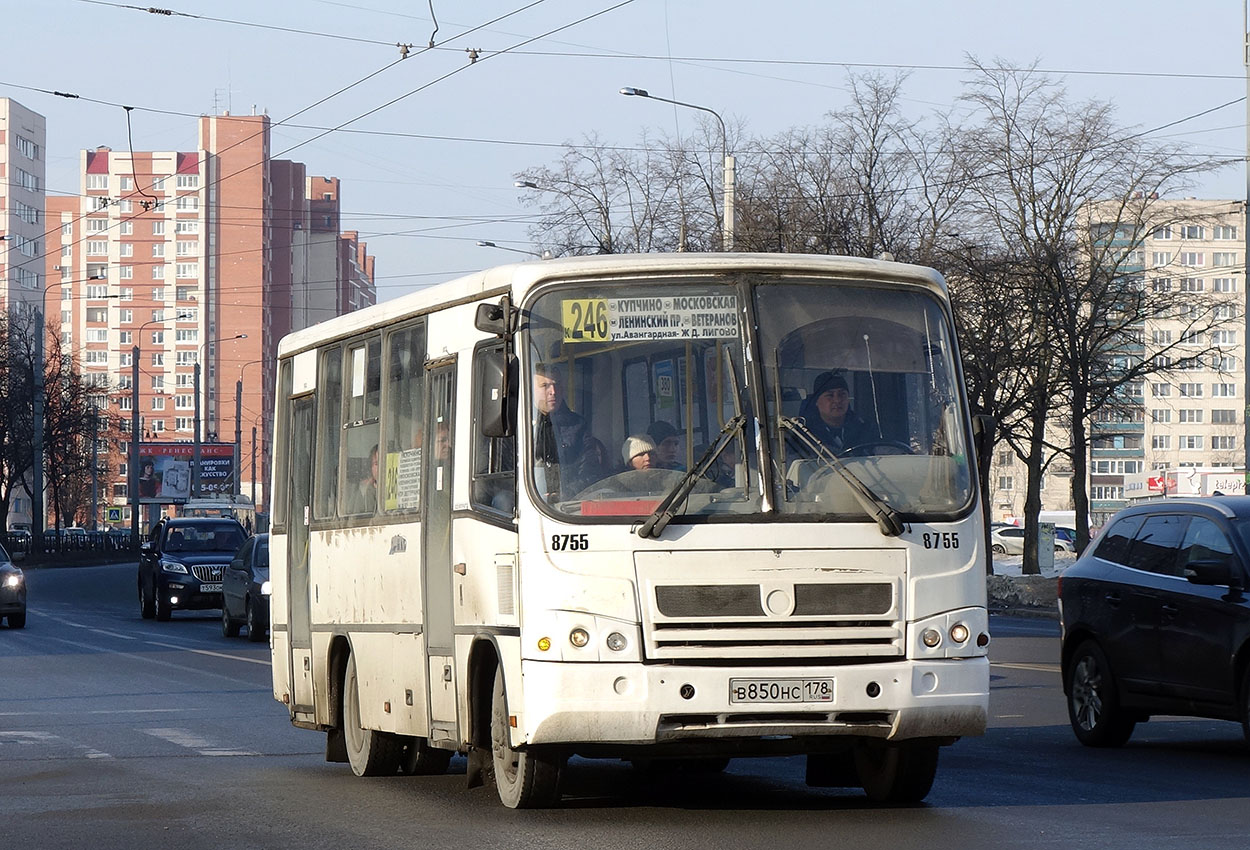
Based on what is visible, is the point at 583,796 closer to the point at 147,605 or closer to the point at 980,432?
the point at 980,432

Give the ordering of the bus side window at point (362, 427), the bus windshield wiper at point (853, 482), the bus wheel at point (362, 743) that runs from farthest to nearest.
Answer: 1. the bus wheel at point (362, 743)
2. the bus side window at point (362, 427)
3. the bus windshield wiper at point (853, 482)

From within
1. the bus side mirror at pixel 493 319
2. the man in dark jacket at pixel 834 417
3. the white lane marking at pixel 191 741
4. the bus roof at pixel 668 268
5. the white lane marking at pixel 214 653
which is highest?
the bus roof at pixel 668 268

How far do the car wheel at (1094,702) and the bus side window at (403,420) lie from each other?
200 inches

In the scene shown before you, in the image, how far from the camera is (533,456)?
32.4ft

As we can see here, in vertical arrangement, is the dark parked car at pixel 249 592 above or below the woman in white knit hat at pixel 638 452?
below

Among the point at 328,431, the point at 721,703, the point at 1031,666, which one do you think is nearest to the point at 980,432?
the point at 721,703

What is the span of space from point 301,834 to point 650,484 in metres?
2.24

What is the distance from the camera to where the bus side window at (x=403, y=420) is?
37.6 ft

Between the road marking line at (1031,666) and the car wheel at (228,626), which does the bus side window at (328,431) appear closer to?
the road marking line at (1031,666)

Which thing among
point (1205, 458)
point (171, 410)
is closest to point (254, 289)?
point (171, 410)

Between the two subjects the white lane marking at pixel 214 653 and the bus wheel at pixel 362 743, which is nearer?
the bus wheel at pixel 362 743

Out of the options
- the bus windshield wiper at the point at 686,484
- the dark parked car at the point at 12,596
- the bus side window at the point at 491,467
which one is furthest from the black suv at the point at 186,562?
the bus windshield wiper at the point at 686,484

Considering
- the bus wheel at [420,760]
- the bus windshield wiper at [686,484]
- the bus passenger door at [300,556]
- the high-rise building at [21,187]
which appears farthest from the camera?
the high-rise building at [21,187]

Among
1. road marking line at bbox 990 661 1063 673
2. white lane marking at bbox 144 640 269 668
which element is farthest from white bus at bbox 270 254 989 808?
white lane marking at bbox 144 640 269 668
